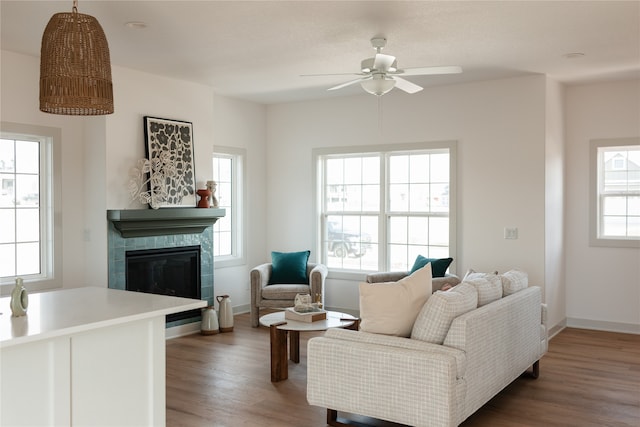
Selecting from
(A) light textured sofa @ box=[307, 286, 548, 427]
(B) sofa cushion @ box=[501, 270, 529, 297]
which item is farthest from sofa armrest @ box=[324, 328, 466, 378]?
(B) sofa cushion @ box=[501, 270, 529, 297]

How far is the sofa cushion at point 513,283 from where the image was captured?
14.6ft

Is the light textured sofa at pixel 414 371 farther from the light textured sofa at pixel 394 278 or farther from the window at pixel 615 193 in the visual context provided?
the window at pixel 615 193

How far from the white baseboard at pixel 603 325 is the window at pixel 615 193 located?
848 millimetres

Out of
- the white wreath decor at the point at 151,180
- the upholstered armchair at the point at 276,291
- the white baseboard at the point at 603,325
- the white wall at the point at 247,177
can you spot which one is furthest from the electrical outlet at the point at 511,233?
the white wreath decor at the point at 151,180

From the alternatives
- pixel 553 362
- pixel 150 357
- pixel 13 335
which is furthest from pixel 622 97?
pixel 13 335

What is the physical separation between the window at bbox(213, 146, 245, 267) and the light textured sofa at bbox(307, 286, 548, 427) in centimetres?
371

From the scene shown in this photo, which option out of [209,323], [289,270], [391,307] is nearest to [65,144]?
[209,323]

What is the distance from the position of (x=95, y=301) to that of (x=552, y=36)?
3817mm

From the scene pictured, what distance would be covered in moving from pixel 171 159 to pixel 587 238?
454 centimetres

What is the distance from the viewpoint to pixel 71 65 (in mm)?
2805

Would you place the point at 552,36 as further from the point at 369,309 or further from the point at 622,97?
the point at 369,309

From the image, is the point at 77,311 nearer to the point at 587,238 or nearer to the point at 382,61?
the point at 382,61

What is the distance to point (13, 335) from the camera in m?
2.43

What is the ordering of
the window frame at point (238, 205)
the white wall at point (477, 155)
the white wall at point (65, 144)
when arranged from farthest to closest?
the window frame at point (238, 205) → the white wall at point (477, 155) → the white wall at point (65, 144)
